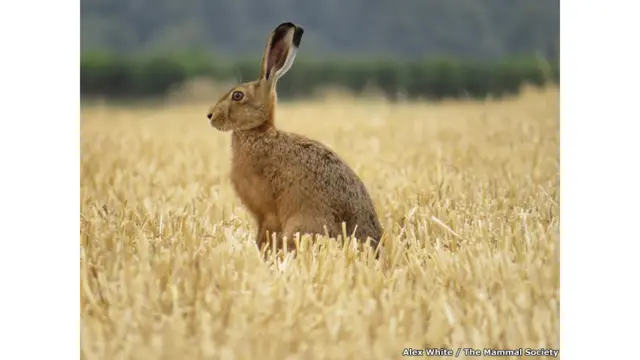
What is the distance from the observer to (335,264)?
2965 mm

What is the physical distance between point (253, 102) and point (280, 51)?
0.71 ft

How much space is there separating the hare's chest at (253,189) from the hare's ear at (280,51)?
33cm

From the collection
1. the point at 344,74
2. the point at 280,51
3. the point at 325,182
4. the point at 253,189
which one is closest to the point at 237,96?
the point at 280,51

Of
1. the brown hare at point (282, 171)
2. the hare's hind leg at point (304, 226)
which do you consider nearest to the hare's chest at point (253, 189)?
the brown hare at point (282, 171)

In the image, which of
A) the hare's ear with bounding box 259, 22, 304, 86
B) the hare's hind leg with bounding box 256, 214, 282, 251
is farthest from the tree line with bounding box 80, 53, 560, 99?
the hare's hind leg with bounding box 256, 214, 282, 251

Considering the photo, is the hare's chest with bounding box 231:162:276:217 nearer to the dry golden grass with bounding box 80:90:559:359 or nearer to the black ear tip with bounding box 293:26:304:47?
the dry golden grass with bounding box 80:90:559:359

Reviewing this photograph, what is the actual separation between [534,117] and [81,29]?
1.80 m

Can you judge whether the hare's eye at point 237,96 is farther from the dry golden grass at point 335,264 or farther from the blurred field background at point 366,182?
the dry golden grass at point 335,264

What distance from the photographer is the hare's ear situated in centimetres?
322

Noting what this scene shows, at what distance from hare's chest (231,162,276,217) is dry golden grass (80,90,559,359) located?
132mm

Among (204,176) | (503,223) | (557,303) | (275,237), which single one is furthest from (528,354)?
(204,176)

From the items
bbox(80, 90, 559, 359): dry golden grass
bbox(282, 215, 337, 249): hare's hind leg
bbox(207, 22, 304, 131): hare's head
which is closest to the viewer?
bbox(80, 90, 559, 359): dry golden grass

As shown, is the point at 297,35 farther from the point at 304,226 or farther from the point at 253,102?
the point at 304,226

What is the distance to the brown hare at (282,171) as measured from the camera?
3250 mm
